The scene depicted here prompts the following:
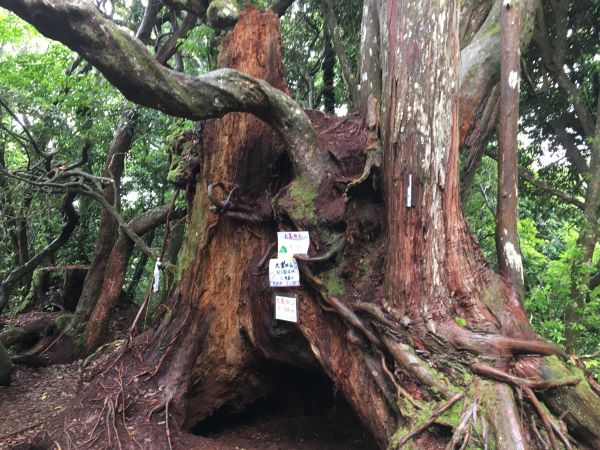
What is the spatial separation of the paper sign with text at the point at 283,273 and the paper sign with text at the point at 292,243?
0.21 ft

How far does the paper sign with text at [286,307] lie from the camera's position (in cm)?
427

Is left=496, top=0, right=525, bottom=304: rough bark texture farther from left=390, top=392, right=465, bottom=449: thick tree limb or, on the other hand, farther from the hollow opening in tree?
the hollow opening in tree

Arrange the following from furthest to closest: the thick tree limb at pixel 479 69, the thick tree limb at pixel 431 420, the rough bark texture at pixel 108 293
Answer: the rough bark texture at pixel 108 293, the thick tree limb at pixel 479 69, the thick tree limb at pixel 431 420

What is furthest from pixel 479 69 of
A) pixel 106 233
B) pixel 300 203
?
pixel 106 233

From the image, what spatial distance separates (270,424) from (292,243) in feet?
7.80

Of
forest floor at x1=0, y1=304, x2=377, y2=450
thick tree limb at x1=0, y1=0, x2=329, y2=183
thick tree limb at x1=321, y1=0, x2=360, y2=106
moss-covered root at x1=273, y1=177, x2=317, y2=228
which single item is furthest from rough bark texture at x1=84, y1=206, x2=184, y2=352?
thick tree limb at x1=0, y1=0, x2=329, y2=183

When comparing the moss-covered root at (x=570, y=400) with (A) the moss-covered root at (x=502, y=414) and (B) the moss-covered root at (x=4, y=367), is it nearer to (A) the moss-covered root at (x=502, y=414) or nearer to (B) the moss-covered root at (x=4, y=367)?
(A) the moss-covered root at (x=502, y=414)

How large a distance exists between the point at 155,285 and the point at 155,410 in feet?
4.67

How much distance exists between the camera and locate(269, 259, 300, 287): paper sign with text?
4.25 metres

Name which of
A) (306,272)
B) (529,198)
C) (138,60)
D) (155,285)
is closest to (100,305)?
(155,285)

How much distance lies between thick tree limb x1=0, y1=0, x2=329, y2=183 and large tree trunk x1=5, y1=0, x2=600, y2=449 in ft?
0.04

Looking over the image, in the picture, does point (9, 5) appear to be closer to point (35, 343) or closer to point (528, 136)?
point (35, 343)

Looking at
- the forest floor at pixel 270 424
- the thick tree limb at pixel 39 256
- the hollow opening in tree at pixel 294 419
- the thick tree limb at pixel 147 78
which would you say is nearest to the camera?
the thick tree limb at pixel 147 78

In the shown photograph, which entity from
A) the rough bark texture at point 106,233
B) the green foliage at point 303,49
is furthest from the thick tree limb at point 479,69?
the rough bark texture at point 106,233
